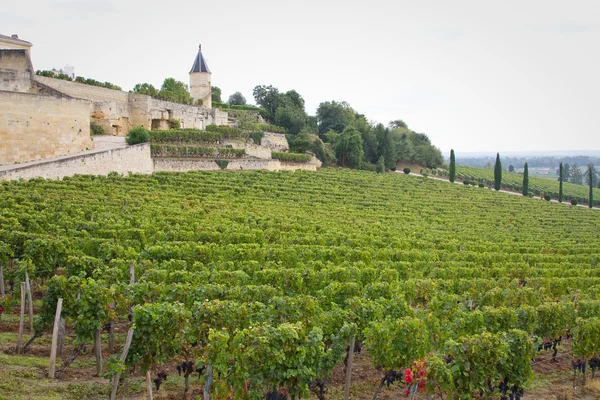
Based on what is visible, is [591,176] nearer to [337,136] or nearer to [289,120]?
[337,136]

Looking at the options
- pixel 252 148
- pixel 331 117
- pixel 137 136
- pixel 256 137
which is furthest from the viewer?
pixel 331 117

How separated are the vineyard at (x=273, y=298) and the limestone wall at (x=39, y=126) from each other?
3707mm

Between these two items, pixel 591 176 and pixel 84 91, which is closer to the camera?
pixel 84 91

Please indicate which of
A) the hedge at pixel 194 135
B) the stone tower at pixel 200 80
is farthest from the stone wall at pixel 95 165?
the stone tower at pixel 200 80

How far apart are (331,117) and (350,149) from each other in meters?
11.8

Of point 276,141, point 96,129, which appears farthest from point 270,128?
point 96,129

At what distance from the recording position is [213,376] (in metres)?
9.67

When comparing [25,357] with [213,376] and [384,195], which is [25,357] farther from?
[384,195]

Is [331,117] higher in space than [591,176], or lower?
higher

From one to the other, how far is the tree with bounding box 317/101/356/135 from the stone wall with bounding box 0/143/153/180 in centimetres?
3306

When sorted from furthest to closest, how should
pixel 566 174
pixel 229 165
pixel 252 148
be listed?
pixel 566 174, pixel 252 148, pixel 229 165

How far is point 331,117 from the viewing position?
220 feet

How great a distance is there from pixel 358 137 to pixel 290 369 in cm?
4817

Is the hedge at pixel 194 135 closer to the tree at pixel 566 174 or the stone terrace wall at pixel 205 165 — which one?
the stone terrace wall at pixel 205 165
